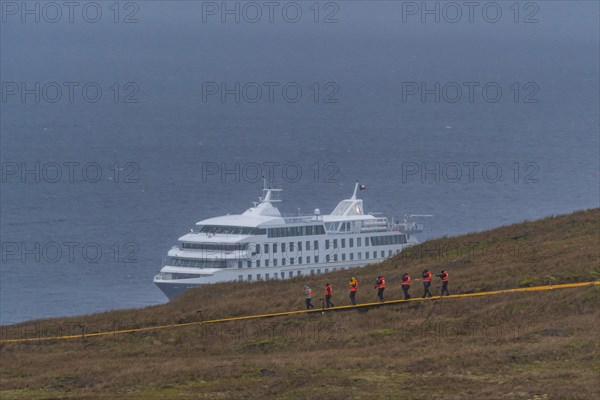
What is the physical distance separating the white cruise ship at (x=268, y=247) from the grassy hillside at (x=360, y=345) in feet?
94.2

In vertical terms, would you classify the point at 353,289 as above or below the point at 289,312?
above

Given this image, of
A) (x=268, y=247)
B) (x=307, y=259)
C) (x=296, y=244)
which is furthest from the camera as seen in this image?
(x=307, y=259)

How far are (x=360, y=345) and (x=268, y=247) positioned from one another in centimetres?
4832

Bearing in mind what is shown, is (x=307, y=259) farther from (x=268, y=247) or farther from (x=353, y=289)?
(x=353, y=289)

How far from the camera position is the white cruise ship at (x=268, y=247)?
9638 cm

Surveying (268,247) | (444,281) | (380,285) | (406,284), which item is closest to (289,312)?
(380,285)

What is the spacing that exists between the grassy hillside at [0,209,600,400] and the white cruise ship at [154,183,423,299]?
28.7 meters

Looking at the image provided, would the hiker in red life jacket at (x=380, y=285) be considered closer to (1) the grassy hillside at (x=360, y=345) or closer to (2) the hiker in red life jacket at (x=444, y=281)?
(1) the grassy hillside at (x=360, y=345)

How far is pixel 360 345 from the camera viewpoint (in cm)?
5028

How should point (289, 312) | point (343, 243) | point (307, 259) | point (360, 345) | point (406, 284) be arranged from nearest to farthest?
point (360, 345) < point (406, 284) < point (289, 312) < point (307, 259) < point (343, 243)

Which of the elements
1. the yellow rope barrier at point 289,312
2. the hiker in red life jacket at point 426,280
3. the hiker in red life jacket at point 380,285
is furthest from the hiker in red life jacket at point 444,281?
the hiker in red life jacket at point 380,285

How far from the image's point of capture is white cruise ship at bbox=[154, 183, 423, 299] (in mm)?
96375

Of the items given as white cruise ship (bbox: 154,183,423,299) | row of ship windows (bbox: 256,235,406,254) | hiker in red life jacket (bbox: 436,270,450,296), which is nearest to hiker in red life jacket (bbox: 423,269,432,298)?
hiker in red life jacket (bbox: 436,270,450,296)

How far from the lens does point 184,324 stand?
185 feet
